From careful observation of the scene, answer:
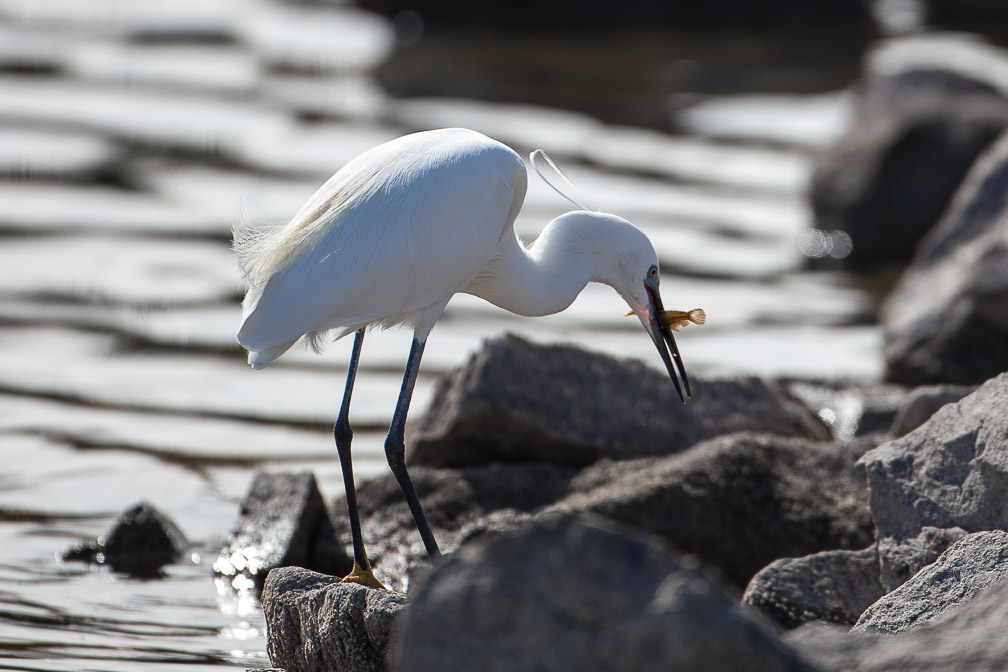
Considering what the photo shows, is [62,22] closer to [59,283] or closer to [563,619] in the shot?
[59,283]

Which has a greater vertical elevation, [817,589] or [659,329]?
[659,329]

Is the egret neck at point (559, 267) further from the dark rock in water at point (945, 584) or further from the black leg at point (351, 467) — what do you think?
the dark rock in water at point (945, 584)

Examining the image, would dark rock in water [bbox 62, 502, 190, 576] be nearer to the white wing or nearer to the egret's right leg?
the egret's right leg

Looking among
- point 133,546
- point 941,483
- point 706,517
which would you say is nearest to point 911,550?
point 941,483

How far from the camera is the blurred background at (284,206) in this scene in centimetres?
630

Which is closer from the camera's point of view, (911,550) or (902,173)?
(911,550)

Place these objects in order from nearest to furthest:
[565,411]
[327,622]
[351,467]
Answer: [327,622] → [351,467] → [565,411]

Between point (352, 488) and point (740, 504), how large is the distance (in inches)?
60.2

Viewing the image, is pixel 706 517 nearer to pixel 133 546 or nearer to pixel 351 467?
pixel 351 467

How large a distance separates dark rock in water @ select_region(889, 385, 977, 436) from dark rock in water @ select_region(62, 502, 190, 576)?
10.1 ft

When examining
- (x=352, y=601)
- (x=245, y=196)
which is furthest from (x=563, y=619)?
(x=245, y=196)

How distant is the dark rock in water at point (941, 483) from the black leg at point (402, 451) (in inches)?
61.5

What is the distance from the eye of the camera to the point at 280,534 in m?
5.55

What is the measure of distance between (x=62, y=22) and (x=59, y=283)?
8080 mm
